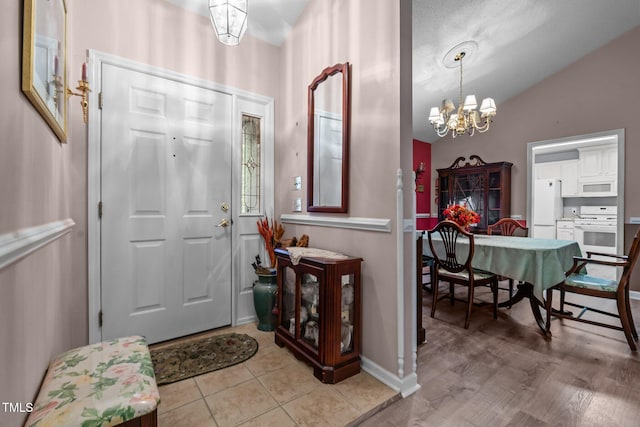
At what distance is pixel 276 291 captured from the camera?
254 cm

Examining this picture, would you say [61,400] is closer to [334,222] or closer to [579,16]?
[334,222]

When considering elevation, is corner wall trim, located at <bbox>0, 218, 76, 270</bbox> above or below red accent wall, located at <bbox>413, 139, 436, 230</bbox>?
below

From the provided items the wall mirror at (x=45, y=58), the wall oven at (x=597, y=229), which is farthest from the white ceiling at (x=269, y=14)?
the wall oven at (x=597, y=229)

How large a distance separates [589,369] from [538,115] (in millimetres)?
4183

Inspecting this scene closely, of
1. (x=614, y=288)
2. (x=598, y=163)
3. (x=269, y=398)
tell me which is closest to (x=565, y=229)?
(x=598, y=163)

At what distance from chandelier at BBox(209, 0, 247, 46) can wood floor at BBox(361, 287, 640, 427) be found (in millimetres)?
2437

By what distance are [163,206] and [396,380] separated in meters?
2.13

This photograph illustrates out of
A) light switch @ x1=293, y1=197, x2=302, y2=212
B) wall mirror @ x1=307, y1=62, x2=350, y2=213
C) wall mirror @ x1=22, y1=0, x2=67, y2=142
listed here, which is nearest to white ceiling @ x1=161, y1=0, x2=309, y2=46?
wall mirror @ x1=307, y1=62, x2=350, y2=213

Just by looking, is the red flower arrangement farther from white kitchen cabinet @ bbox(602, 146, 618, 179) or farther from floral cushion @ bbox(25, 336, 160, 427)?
white kitchen cabinet @ bbox(602, 146, 618, 179)

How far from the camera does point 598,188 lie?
6.08 metres

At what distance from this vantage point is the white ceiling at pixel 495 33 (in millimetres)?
2812

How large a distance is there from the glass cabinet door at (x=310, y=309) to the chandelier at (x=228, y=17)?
167 centimetres

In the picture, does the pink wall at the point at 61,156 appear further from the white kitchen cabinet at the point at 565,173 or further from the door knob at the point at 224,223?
the white kitchen cabinet at the point at 565,173

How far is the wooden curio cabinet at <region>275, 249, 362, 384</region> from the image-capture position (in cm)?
178
